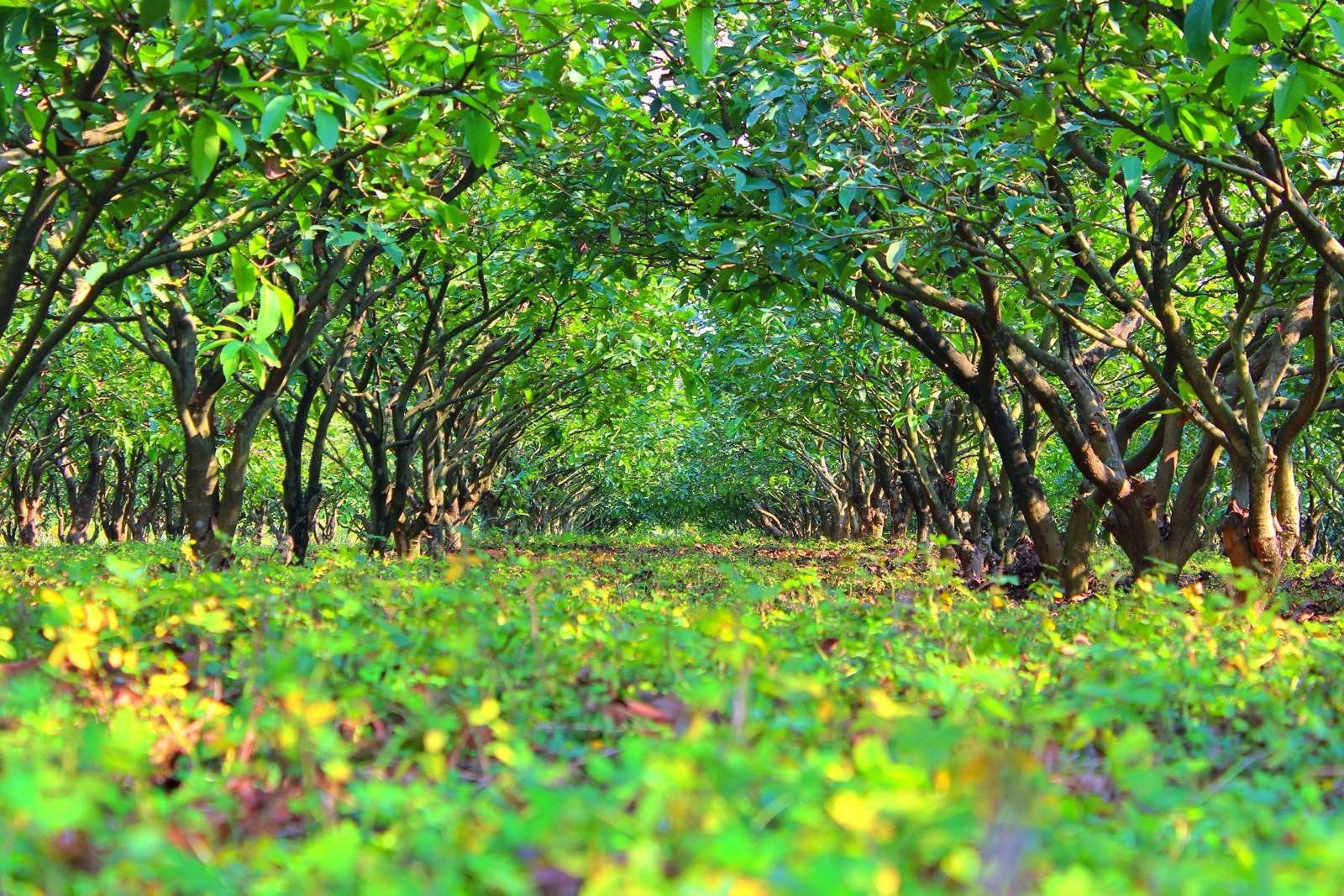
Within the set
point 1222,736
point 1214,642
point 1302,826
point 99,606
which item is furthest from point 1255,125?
point 99,606

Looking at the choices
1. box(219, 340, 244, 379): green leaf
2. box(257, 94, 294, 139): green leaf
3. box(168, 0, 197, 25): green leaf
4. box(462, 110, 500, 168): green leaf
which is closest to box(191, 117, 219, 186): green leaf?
box(257, 94, 294, 139): green leaf

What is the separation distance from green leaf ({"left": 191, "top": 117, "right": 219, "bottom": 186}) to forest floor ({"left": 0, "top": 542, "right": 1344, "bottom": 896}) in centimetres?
139

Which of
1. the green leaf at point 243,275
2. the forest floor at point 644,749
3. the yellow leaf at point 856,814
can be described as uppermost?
the green leaf at point 243,275

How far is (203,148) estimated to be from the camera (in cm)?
365

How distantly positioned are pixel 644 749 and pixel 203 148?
9.55 ft

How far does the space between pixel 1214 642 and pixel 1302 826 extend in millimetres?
2072

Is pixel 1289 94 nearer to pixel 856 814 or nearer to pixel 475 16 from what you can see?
pixel 475 16

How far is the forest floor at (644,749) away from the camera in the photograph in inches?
59.5

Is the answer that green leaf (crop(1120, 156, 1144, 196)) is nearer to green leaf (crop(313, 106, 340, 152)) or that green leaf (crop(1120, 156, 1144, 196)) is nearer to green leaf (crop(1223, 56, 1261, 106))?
green leaf (crop(1223, 56, 1261, 106))

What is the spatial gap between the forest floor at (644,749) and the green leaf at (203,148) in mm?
1392

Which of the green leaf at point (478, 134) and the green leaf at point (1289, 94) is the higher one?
the green leaf at point (1289, 94)

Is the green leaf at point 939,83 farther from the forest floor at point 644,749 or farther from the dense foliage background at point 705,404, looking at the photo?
the forest floor at point 644,749

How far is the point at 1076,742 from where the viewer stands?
2.49m

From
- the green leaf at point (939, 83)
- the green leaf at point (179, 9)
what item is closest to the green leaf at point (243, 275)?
the green leaf at point (179, 9)
